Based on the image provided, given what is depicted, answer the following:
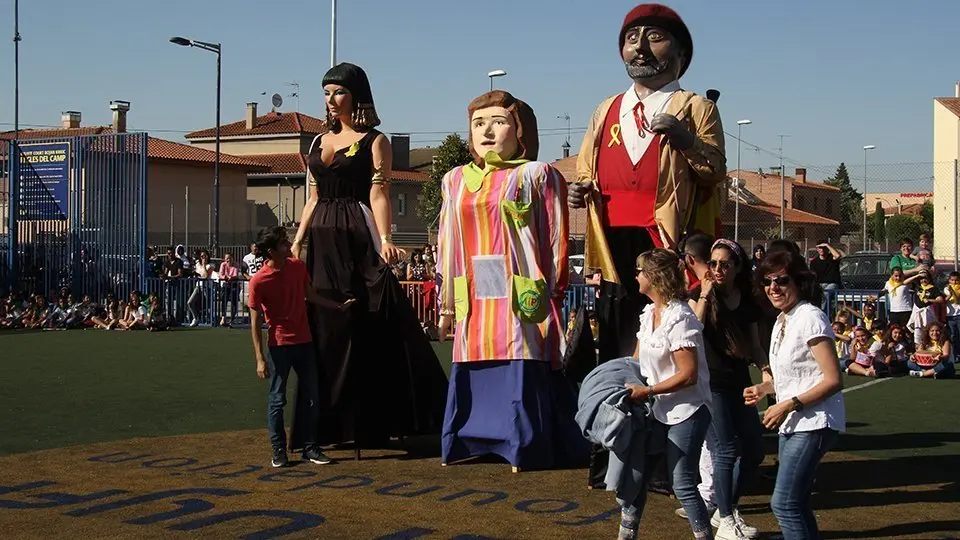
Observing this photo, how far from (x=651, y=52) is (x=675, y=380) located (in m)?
2.97

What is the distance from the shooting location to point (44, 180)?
25.5 m

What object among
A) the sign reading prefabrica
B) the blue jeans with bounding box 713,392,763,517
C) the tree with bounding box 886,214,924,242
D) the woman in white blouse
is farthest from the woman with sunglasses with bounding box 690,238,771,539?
the tree with bounding box 886,214,924,242

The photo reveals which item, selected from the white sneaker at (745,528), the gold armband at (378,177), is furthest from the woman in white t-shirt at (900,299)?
the white sneaker at (745,528)

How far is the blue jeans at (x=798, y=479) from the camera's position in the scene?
509 centimetres

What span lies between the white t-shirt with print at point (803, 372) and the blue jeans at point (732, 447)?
121 centimetres

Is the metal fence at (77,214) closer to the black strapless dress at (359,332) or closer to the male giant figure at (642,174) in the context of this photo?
the black strapless dress at (359,332)

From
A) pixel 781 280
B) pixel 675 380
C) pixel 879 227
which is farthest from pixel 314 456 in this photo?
pixel 879 227

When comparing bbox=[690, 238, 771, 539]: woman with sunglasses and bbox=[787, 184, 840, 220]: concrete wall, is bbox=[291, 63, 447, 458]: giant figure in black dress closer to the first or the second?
bbox=[690, 238, 771, 539]: woman with sunglasses

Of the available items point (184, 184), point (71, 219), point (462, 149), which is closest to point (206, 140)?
point (184, 184)

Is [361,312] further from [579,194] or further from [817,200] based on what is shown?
[817,200]

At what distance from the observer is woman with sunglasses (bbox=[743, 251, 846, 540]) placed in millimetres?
5090

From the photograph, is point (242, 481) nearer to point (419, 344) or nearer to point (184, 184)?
point (419, 344)

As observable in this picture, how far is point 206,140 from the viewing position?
6944 cm

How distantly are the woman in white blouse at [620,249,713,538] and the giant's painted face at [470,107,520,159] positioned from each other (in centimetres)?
271
